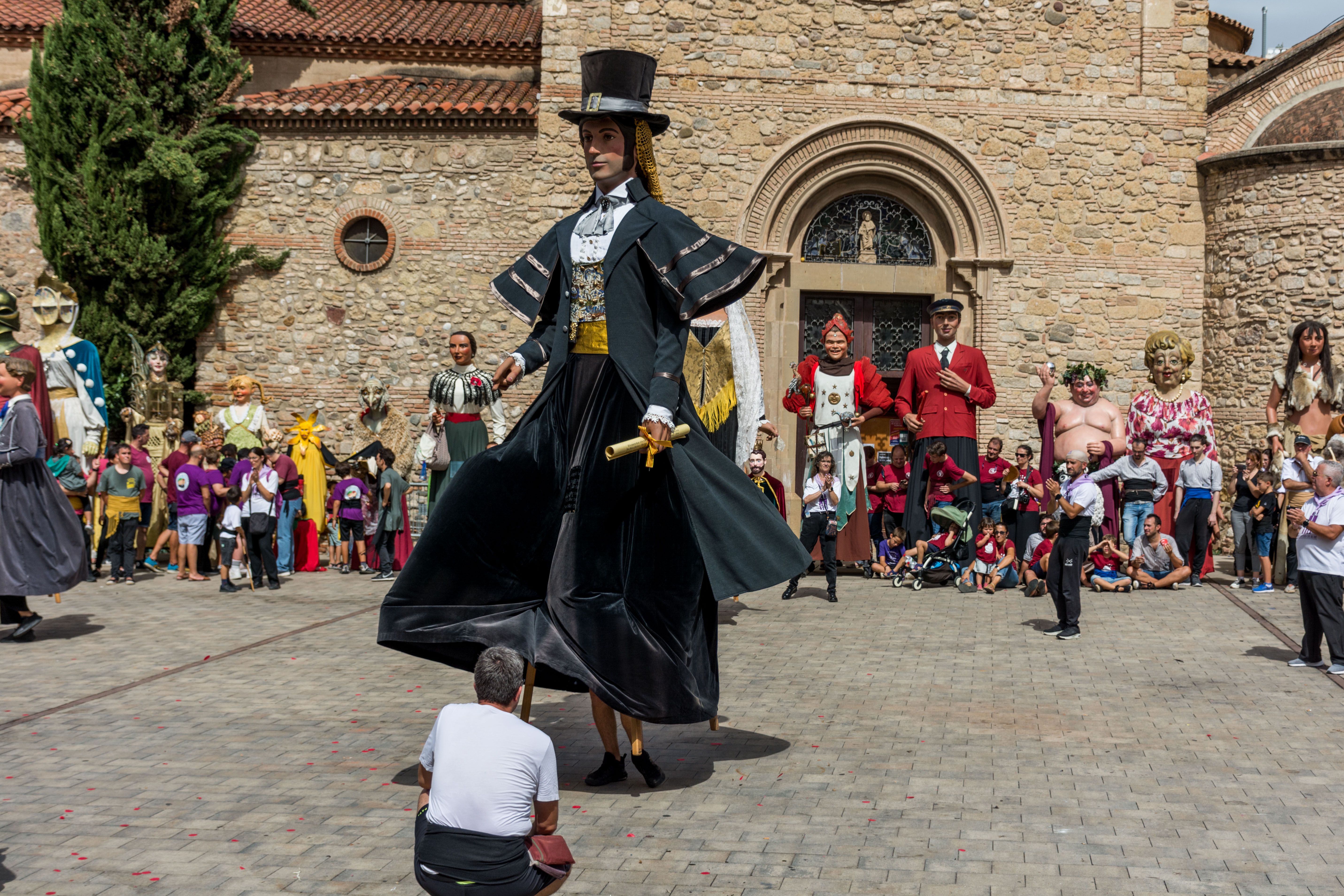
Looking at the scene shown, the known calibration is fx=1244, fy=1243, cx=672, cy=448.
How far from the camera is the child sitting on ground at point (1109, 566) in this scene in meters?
11.8

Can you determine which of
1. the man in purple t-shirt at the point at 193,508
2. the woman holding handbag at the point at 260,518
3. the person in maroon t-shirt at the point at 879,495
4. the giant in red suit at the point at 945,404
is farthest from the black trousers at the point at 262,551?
the giant in red suit at the point at 945,404

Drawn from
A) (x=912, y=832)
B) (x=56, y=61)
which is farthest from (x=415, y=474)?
(x=912, y=832)

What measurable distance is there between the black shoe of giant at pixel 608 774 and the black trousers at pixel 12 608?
535 cm

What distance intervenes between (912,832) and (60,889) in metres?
2.87

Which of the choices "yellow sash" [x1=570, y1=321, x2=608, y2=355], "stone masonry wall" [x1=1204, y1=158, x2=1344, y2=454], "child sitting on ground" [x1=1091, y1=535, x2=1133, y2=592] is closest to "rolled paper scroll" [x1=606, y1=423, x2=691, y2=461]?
"yellow sash" [x1=570, y1=321, x2=608, y2=355]

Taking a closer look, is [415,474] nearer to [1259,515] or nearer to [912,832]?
[1259,515]

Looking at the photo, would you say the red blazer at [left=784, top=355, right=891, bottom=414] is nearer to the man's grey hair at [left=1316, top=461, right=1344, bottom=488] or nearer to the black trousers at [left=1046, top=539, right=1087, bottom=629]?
the black trousers at [left=1046, top=539, right=1087, bottom=629]

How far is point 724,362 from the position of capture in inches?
234

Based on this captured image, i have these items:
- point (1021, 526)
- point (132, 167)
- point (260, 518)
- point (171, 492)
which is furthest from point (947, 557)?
point (132, 167)

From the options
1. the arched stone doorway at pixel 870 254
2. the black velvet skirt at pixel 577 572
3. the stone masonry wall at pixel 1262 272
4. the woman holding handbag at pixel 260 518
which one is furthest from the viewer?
the arched stone doorway at pixel 870 254

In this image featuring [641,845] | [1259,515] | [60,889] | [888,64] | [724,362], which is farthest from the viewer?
[888,64]

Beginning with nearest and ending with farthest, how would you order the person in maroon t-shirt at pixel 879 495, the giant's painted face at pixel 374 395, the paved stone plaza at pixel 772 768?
1. the paved stone plaza at pixel 772 768
2. the person in maroon t-shirt at pixel 879 495
3. the giant's painted face at pixel 374 395

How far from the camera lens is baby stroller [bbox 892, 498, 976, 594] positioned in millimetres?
12055

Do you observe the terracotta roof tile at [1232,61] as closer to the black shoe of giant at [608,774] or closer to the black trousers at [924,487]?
the black trousers at [924,487]
